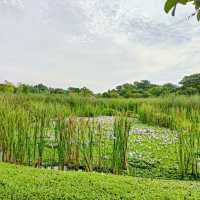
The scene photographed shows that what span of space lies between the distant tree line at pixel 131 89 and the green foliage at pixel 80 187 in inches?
540

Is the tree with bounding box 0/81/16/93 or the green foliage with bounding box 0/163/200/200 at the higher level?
the tree with bounding box 0/81/16/93

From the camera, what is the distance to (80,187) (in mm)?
3592

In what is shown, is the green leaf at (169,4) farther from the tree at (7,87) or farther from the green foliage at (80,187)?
the tree at (7,87)

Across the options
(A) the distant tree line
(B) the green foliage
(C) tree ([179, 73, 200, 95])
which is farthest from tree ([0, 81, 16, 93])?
(B) the green foliage

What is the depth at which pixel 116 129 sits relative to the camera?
5250mm

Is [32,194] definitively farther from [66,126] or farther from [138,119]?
[138,119]

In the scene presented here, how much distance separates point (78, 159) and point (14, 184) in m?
1.66

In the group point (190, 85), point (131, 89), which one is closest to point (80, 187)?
point (190, 85)

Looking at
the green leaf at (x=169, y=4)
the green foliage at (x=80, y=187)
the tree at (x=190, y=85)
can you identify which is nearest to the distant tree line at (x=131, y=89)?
the tree at (x=190, y=85)

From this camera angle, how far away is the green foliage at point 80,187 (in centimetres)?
336

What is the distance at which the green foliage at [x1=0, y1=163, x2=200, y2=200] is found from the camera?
336cm

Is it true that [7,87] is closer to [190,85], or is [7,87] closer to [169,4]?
[190,85]

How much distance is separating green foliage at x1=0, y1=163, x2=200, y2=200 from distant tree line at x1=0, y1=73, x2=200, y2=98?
1371 centimetres

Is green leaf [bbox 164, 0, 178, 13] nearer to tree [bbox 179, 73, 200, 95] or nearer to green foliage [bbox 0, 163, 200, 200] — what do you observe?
green foliage [bbox 0, 163, 200, 200]
